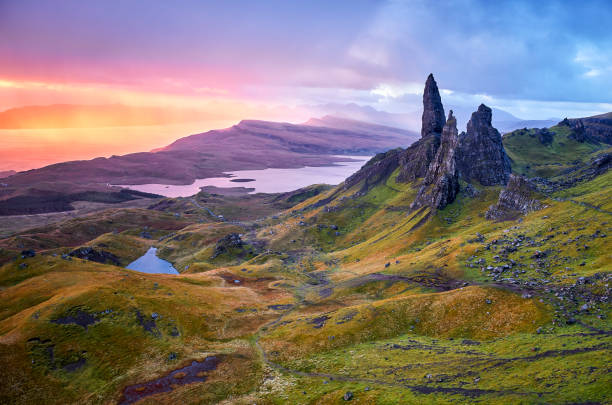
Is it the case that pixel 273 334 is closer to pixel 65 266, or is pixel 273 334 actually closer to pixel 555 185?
pixel 65 266

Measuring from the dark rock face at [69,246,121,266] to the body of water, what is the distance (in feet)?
28.3

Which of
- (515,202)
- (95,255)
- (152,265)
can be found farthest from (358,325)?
(95,255)

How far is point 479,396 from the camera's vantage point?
3984 cm

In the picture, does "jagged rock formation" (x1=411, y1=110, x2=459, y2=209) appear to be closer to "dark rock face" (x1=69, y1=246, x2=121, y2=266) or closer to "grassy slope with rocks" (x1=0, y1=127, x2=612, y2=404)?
"grassy slope with rocks" (x1=0, y1=127, x2=612, y2=404)

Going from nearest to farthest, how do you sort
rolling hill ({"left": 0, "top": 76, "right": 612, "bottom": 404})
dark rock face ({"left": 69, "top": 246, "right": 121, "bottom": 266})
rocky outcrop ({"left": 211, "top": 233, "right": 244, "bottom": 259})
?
1. rolling hill ({"left": 0, "top": 76, "right": 612, "bottom": 404})
2. dark rock face ({"left": 69, "top": 246, "right": 121, "bottom": 266})
3. rocky outcrop ({"left": 211, "top": 233, "right": 244, "bottom": 259})

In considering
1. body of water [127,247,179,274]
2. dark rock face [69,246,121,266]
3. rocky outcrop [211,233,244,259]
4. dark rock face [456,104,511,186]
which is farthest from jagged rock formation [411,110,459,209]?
dark rock face [69,246,121,266]

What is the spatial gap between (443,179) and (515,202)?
1438 inches

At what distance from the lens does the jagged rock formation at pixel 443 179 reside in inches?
5832

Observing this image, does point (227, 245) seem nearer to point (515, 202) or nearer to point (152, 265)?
point (152, 265)

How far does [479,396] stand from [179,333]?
62.2 m

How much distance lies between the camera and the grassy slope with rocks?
4719 centimetres

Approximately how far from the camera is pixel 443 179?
150500 millimetres

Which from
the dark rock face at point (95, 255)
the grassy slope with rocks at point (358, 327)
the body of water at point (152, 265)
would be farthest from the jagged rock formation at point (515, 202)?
the dark rock face at point (95, 255)

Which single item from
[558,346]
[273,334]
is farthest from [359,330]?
[558,346]
